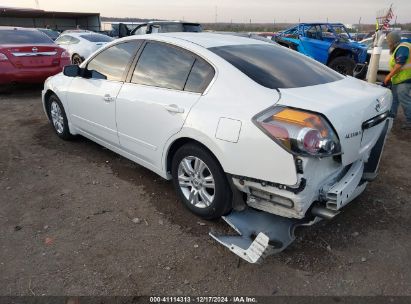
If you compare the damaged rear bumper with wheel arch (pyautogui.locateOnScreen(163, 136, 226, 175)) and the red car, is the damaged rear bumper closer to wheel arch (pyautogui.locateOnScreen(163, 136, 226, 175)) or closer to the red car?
wheel arch (pyautogui.locateOnScreen(163, 136, 226, 175))

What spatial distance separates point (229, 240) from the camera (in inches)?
108

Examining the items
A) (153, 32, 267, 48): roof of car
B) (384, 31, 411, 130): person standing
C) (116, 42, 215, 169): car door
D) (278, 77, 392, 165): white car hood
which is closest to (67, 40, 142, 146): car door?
(116, 42, 215, 169): car door

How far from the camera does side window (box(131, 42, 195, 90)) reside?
3.20m

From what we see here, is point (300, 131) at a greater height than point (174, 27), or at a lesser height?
lesser

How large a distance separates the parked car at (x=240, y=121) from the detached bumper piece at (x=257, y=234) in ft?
0.60

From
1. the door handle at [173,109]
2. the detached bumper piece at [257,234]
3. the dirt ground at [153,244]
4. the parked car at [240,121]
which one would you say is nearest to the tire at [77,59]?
the dirt ground at [153,244]

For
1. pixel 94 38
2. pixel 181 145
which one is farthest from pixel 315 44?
pixel 181 145

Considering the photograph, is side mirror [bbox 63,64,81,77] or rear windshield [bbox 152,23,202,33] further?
rear windshield [bbox 152,23,202,33]

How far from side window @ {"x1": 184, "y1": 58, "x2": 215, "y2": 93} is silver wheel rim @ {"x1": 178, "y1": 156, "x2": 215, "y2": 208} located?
0.60m

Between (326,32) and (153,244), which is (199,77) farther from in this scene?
(326,32)

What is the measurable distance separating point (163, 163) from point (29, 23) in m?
43.1

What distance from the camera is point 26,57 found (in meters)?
7.74

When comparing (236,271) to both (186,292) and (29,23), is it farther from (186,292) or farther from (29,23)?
(29,23)

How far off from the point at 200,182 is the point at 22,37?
7.37 m
